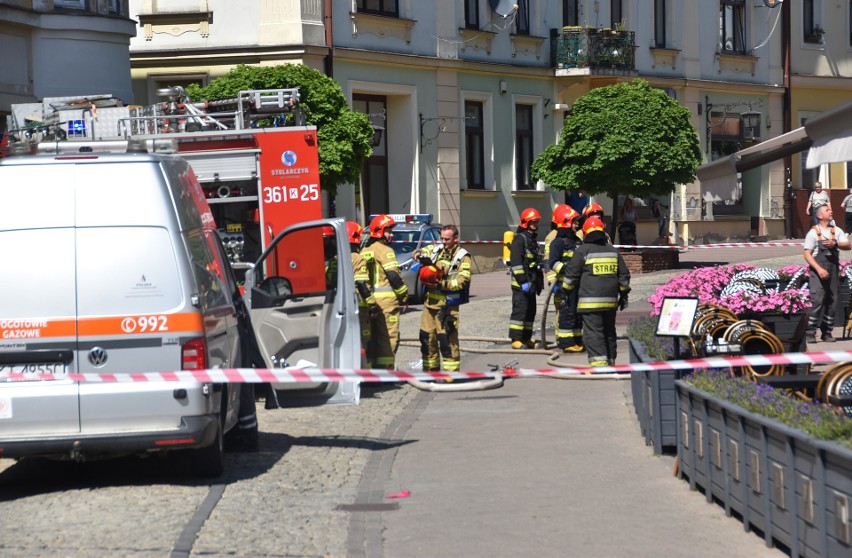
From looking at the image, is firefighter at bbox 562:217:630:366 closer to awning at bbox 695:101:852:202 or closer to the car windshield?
awning at bbox 695:101:852:202

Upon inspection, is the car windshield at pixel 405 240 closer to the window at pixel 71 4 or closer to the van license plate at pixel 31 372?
the window at pixel 71 4

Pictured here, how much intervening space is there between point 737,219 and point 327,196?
1716 cm

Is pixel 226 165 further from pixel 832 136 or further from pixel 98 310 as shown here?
pixel 832 136

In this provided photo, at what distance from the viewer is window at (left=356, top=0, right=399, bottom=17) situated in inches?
1265

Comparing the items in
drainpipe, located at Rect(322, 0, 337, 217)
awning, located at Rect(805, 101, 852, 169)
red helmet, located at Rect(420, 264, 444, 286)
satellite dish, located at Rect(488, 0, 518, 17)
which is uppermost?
satellite dish, located at Rect(488, 0, 518, 17)

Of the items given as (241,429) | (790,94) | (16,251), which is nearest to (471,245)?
(790,94)

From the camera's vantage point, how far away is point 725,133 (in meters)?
43.4

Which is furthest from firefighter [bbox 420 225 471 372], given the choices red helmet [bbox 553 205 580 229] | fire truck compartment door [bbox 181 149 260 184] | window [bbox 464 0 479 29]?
window [bbox 464 0 479 29]

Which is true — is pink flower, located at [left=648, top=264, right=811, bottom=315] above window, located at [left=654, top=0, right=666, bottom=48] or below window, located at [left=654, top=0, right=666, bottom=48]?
below

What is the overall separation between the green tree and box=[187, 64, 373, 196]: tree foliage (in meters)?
6.11

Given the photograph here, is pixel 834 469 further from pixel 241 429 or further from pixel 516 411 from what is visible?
pixel 516 411

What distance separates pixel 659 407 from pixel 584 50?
27970mm

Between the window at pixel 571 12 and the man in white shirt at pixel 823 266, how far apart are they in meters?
20.9

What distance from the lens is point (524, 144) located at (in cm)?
3703
